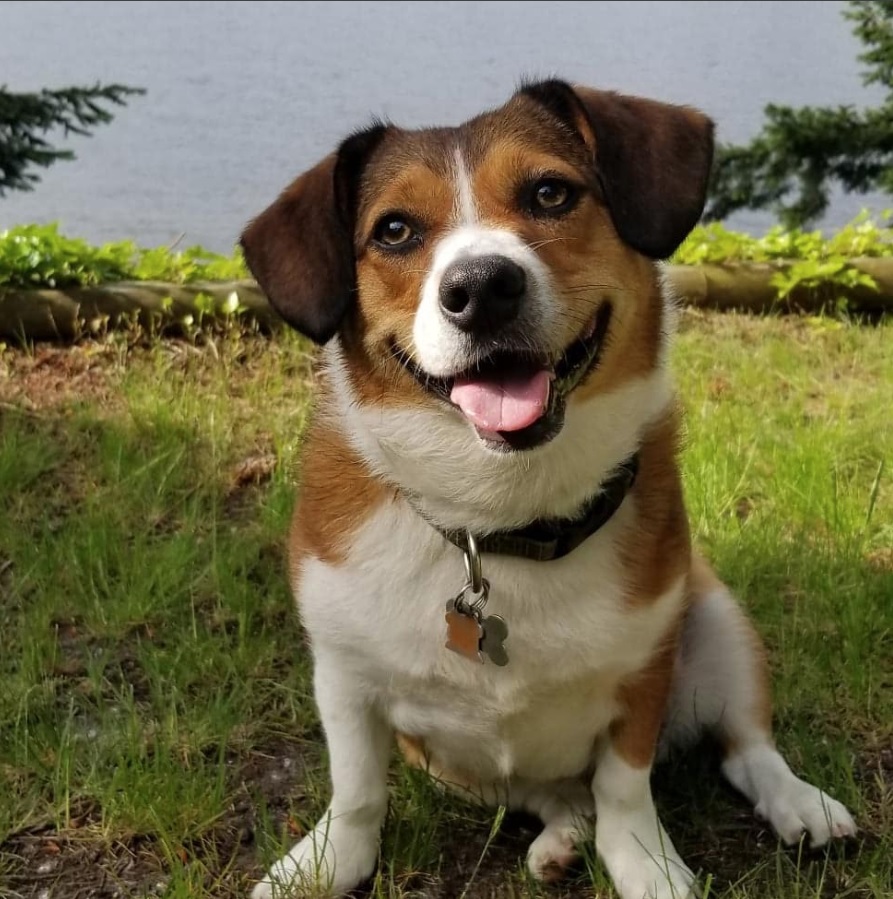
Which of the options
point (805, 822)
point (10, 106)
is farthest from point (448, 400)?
point (10, 106)

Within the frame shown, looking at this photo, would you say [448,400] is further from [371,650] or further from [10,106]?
[10,106]

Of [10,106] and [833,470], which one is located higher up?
[10,106]

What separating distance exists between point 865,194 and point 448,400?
529 centimetres

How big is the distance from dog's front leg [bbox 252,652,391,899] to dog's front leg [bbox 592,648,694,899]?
1.57 ft

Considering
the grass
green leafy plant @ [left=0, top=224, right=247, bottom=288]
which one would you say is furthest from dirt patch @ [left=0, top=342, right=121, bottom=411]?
green leafy plant @ [left=0, top=224, right=247, bottom=288]

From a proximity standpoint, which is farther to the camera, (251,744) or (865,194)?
(865,194)

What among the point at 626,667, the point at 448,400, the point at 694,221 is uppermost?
the point at 694,221

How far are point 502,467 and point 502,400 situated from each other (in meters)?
0.17

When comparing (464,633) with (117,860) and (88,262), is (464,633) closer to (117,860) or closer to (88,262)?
(117,860)

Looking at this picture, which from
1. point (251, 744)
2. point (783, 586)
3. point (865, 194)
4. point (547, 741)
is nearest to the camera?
point (547, 741)

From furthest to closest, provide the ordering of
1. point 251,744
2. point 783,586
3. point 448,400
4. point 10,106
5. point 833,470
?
point 10,106
point 833,470
point 783,586
point 251,744
point 448,400

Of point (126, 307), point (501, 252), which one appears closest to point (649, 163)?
point (501, 252)

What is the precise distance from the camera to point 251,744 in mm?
2812

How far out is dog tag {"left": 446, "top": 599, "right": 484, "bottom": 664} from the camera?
2158 millimetres
